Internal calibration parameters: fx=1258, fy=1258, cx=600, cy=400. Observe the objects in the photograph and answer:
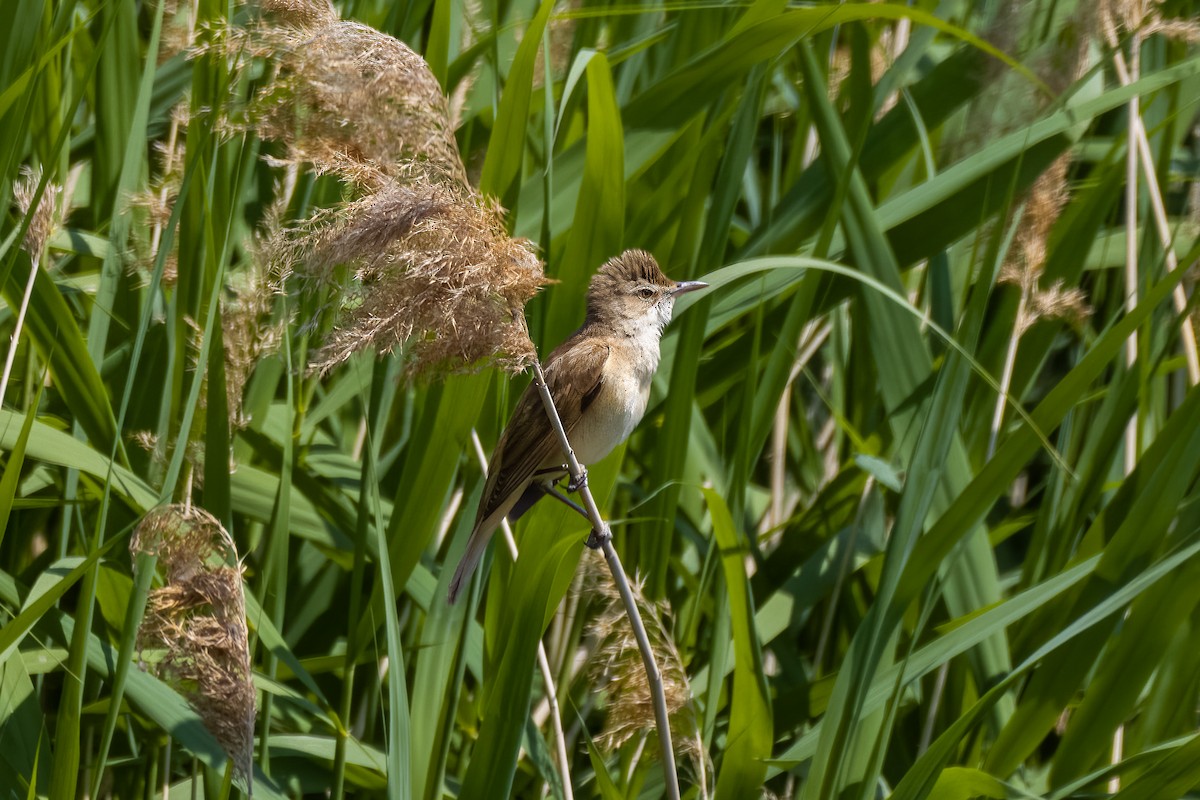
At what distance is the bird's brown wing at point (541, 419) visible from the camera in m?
2.39

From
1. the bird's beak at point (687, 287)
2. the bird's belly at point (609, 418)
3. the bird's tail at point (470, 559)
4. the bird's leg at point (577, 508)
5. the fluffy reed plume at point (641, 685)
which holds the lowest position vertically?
the fluffy reed plume at point (641, 685)

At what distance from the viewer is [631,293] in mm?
2727

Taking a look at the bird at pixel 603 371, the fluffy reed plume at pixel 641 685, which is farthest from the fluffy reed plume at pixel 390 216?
the fluffy reed plume at pixel 641 685

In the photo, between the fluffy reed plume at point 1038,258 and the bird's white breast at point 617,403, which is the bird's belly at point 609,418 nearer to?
the bird's white breast at point 617,403

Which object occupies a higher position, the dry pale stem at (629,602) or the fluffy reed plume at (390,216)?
the fluffy reed plume at (390,216)

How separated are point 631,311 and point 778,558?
2.69 feet

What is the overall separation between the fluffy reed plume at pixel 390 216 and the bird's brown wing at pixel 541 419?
0.50 m

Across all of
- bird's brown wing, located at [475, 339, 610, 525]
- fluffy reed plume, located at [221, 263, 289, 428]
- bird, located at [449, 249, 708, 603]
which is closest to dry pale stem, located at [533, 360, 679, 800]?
bird's brown wing, located at [475, 339, 610, 525]

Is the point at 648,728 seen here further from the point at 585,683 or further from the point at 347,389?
the point at 347,389

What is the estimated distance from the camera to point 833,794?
217cm

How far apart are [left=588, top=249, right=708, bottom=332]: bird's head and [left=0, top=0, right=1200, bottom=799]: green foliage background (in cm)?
8

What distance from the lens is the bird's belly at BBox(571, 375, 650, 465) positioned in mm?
2627

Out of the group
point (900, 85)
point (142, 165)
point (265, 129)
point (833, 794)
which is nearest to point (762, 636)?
point (833, 794)

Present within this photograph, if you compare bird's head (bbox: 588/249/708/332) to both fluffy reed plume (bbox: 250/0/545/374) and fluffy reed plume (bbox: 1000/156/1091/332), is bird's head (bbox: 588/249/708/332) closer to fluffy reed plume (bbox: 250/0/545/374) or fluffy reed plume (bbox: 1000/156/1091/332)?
fluffy reed plume (bbox: 250/0/545/374)
